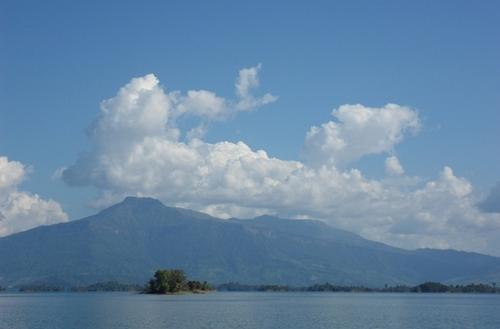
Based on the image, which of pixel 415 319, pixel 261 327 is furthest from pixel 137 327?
pixel 415 319

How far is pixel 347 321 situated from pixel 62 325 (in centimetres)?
5391

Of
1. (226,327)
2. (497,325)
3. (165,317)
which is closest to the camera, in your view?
(226,327)

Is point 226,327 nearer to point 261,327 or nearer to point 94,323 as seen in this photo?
point 261,327

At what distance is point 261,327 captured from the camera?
119 m

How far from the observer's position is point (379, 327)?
122m

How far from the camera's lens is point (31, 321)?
133m

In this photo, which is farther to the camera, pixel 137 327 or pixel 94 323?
pixel 94 323

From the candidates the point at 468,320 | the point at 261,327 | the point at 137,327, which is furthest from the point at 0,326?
the point at 468,320

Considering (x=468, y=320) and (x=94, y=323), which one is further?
(x=468, y=320)

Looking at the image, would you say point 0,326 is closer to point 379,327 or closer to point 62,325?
point 62,325

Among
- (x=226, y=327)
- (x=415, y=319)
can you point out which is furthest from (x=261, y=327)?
(x=415, y=319)

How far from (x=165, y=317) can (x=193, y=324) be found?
2039cm

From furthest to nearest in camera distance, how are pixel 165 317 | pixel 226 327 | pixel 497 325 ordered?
pixel 165 317
pixel 497 325
pixel 226 327

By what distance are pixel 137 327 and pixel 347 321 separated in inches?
1644
